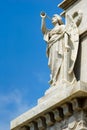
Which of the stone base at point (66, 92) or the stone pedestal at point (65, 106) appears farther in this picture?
the stone pedestal at point (65, 106)

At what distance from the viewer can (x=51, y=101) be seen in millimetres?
13625

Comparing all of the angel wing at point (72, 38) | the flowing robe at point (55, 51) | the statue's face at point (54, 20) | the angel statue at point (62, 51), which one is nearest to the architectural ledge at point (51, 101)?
the angel statue at point (62, 51)

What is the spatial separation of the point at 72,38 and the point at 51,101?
2.21 metres

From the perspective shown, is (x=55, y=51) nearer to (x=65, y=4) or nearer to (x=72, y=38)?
(x=72, y=38)

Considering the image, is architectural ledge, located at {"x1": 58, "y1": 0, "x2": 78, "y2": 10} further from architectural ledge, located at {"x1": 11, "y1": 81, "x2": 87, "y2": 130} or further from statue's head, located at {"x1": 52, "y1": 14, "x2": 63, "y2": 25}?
architectural ledge, located at {"x1": 11, "y1": 81, "x2": 87, "y2": 130}

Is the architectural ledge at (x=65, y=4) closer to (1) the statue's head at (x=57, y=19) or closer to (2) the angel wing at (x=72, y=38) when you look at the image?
(1) the statue's head at (x=57, y=19)

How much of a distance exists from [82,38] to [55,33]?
85 centimetres

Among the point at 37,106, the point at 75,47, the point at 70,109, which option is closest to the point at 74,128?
the point at 70,109

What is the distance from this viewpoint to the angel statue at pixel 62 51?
565 inches

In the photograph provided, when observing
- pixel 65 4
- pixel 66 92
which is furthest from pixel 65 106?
pixel 65 4

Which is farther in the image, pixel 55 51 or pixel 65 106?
pixel 55 51

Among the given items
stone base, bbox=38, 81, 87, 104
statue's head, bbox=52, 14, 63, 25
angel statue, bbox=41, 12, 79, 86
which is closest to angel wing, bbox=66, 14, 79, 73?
angel statue, bbox=41, 12, 79, 86

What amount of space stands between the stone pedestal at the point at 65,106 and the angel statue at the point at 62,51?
267 mm

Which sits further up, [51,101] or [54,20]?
[54,20]
